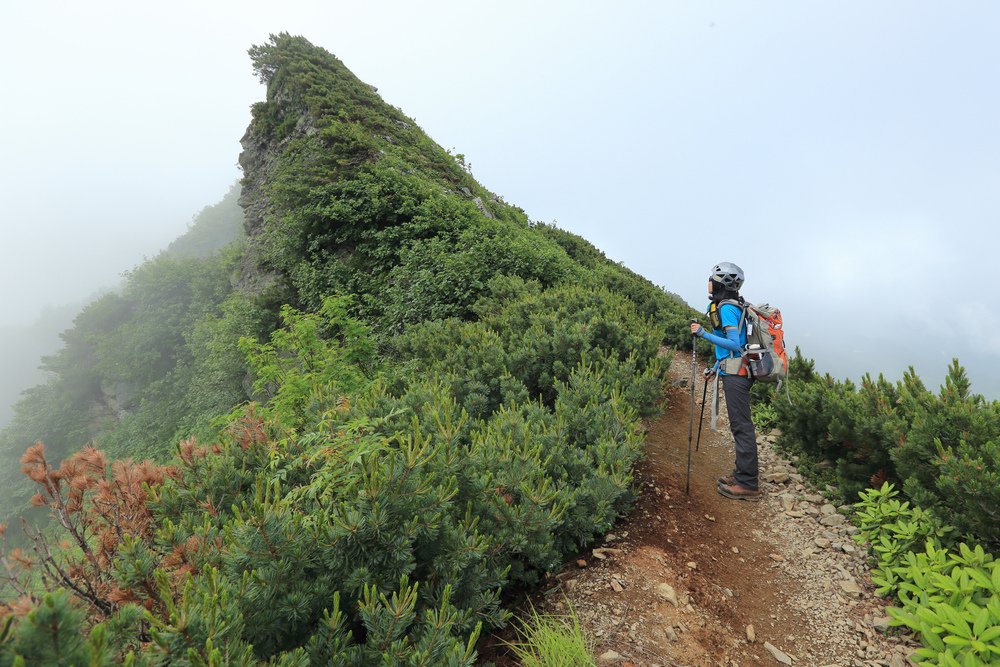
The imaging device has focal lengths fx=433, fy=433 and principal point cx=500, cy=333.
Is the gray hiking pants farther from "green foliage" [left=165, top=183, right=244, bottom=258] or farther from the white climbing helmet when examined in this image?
"green foliage" [left=165, top=183, right=244, bottom=258]

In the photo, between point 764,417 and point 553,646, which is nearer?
point 553,646

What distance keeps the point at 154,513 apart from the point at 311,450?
104cm

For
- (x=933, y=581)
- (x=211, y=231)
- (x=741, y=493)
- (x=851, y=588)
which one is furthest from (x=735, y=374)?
(x=211, y=231)

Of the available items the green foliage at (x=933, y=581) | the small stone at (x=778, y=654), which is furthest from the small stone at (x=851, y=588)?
the small stone at (x=778, y=654)

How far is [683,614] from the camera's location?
10.3 ft

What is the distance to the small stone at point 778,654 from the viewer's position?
300 centimetres

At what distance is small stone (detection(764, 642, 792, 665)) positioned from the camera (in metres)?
3.00

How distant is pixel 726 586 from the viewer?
3.64m

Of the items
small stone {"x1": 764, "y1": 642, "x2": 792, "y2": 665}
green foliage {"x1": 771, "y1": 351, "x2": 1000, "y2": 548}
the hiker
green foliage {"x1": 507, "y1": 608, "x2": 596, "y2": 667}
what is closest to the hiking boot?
the hiker

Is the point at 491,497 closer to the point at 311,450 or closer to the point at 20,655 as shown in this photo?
the point at 311,450

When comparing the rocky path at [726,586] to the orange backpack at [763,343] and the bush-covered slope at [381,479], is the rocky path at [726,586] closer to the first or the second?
the bush-covered slope at [381,479]

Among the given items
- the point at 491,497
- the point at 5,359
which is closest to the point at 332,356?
the point at 491,497

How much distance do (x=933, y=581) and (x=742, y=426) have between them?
7.11ft

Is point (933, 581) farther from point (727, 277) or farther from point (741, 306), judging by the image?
point (727, 277)
